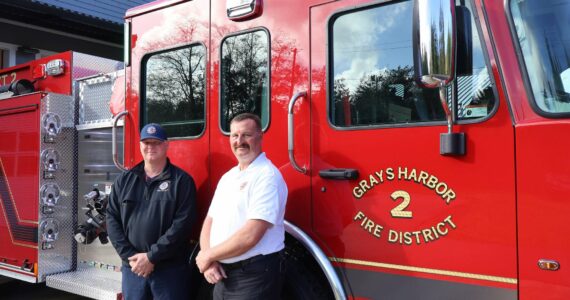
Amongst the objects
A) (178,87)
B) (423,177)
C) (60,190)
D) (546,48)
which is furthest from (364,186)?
(60,190)

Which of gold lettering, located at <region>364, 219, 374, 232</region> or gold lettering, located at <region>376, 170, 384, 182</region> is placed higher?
gold lettering, located at <region>376, 170, 384, 182</region>

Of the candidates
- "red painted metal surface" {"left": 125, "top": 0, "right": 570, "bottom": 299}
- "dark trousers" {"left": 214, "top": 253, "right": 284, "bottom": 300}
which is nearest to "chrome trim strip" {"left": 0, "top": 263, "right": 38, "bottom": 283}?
"red painted metal surface" {"left": 125, "top": 0, "right": 570, "bottom": 299}

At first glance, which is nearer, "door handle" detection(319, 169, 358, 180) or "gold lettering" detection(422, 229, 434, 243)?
"gold lettering" detection(422, 229, 434, 243)

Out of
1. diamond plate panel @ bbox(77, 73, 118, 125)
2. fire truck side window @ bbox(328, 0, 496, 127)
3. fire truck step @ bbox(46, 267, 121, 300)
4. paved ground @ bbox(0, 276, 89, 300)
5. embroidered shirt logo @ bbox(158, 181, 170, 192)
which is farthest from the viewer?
paved ground @ bbox(0, 276, 89, 300)

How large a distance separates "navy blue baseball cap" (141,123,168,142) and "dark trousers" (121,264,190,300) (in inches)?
30.9

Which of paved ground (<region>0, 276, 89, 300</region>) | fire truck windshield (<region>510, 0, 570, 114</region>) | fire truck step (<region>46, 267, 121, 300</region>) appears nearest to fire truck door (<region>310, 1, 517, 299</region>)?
fire truck windshield (<region>510, 0, 570, 114</region>)

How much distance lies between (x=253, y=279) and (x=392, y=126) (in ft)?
3.23

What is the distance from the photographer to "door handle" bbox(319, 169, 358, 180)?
2.54m

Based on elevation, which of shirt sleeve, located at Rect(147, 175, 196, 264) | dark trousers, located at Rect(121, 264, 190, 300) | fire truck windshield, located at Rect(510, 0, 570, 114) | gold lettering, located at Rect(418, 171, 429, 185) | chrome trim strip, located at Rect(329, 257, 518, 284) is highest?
fire truck windshield, located at Rect(510, 0, 570, 114)

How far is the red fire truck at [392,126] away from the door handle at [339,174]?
0.03 feet

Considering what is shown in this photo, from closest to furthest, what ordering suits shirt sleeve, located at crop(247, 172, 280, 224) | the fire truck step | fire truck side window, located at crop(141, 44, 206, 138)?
shirt sleeve, located at crop(247, 172, 280, 224), fire truck side window, located at crop(141, 44, 206, 138), the fire truck step

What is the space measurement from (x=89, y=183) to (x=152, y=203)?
5.43 ft

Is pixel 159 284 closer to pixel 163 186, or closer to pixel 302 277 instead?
pixel 163 186

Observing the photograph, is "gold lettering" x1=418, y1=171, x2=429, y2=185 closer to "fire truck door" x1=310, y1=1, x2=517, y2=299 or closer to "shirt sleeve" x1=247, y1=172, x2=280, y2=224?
"fire truck door" x1=310, y1=1, x2=517, y2=299
